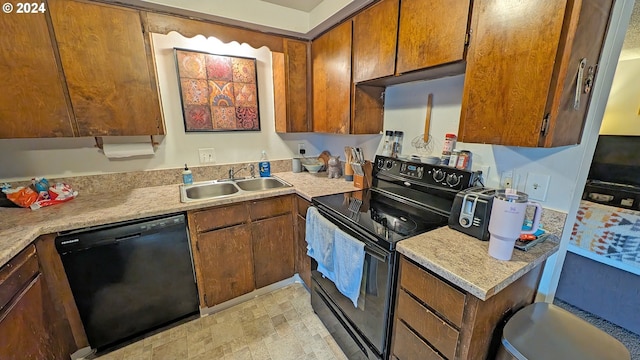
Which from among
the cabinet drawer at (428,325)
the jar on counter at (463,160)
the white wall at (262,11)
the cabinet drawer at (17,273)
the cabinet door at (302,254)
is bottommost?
the cabinet door at (302,254)

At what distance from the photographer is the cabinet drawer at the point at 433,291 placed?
88 cm

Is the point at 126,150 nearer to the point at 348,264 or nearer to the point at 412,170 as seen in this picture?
the point at 348,264

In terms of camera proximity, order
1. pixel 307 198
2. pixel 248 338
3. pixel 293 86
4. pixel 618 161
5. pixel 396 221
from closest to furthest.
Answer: pixel 396 221 < pixel 248 338 < pixel 307 198 < pixel 293 86 < pixel 618 161

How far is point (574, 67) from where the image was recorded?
874 mm

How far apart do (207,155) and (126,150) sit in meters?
0.58

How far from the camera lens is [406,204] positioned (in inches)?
62.0

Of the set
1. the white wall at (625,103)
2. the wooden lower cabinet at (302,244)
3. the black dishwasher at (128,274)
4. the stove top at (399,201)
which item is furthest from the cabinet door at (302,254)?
the white wall at (625,103)

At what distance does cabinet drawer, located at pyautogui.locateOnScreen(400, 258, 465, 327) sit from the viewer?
88 cm

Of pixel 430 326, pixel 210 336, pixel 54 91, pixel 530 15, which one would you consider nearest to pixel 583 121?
pixel 530 15

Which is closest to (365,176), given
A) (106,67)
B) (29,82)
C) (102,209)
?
(102,209)

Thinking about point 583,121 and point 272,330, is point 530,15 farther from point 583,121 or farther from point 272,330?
point 272,330

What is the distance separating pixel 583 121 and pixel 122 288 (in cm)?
261

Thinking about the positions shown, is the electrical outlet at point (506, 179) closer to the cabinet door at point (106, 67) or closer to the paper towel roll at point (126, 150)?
the cabinet door at point (106, 67)

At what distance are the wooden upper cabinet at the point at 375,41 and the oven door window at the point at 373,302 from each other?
3.74 feet
